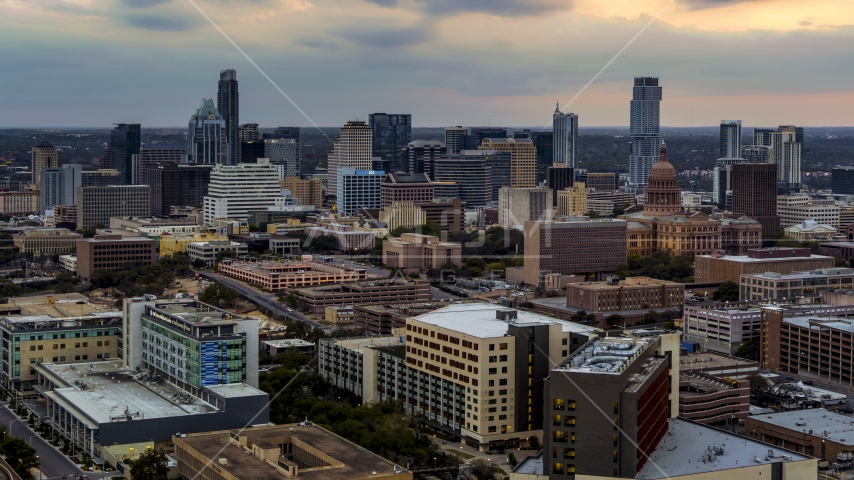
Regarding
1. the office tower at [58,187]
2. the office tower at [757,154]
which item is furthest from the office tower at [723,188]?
the office tower at [58,187]

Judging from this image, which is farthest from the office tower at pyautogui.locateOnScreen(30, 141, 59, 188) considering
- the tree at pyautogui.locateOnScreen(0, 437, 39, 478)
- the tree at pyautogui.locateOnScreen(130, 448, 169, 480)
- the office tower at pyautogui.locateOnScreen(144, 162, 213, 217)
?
the tree at pyautogui.locateOnScreen(130, 448, 169, 480)

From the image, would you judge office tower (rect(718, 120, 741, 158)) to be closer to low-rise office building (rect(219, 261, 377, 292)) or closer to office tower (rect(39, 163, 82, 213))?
office tower (rect(39, 163, 82, 213))

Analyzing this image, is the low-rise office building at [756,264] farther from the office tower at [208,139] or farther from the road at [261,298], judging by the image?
the office tower at [208,139]

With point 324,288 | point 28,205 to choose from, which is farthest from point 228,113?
point 324,288

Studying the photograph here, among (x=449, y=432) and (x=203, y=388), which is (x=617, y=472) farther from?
(x=203, y=388)

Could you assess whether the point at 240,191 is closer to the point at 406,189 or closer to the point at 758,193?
the point at 406,189
